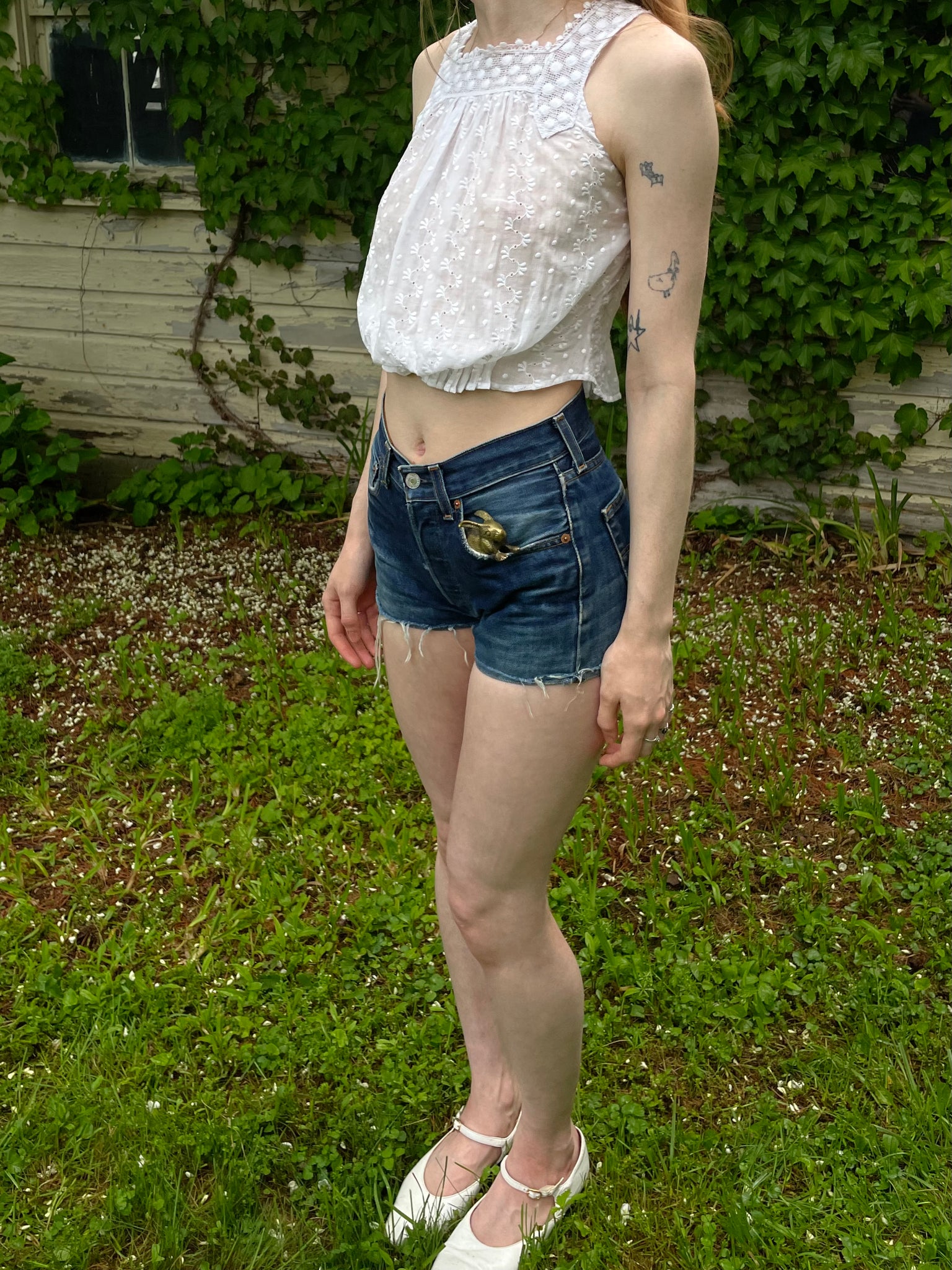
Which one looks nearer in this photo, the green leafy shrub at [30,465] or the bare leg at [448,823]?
the bare leg at [448,823]

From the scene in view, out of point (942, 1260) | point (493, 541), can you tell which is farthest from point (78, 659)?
point (942, 1260)

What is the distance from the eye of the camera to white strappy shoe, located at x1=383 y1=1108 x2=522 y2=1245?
1.92 m

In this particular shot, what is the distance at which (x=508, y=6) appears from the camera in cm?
150

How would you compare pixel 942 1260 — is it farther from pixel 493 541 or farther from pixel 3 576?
pixel 3 576

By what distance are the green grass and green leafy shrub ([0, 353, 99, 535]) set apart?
89cm

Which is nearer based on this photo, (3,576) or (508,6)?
(508,6)

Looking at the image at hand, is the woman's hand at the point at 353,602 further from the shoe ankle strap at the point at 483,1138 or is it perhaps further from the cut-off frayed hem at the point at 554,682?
the shoe ankle strap at the point at 483,1138

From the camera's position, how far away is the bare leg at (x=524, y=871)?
154cm

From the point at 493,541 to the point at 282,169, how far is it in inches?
150

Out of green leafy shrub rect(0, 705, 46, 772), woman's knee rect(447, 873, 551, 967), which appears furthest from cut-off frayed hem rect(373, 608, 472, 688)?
green leafy shrub rect(0, 705, 46, 772)

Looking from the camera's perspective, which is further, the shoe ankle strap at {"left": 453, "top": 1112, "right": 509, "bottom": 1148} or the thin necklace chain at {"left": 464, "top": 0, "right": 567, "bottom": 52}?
the shoe ankle strap at {"left": 453, "top": 1112, "right": 509, "bottom": 1148}

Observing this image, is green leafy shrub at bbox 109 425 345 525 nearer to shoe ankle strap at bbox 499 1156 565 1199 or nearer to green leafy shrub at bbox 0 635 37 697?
green leafy shrub at bbox 0 635 37 697

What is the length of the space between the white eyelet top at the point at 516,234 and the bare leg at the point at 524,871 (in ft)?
1.41

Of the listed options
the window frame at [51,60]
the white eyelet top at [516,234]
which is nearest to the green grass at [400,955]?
the white eyelet top at [516,234]
